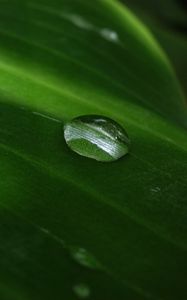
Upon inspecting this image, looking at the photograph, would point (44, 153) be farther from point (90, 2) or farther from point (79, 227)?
point (90, 2)

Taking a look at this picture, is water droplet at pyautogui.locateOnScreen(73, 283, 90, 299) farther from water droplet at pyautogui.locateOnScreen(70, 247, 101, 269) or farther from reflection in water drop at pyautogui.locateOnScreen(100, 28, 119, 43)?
reflection in water drop at pyautogui.locateOnScreen(100, 28, 119, 43)

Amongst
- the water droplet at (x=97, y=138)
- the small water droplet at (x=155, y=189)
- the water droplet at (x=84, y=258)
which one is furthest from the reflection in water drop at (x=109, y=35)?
the water droplet at (x=84, y=258)

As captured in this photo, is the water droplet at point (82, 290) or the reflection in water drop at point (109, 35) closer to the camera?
the water droplet at point (82, 290)

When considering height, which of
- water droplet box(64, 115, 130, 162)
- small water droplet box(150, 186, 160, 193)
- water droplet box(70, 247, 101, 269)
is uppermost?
water droplet box(64, 115, 130, 162)

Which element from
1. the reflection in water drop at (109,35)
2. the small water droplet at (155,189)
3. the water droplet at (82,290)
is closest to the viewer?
the water droplet at (82,290)

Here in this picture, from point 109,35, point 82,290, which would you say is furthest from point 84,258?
point 109,35

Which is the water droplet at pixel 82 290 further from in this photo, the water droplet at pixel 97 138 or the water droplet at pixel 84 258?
the water droplet at pixel 97 138

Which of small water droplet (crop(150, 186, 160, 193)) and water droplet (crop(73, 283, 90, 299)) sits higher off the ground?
small water droplet (crop(150, 186, 160, 193))

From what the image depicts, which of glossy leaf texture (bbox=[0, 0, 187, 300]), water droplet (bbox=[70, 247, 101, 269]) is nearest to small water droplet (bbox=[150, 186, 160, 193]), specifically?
glossy leaf texture (bbox=[0, 0, 187, 300])
